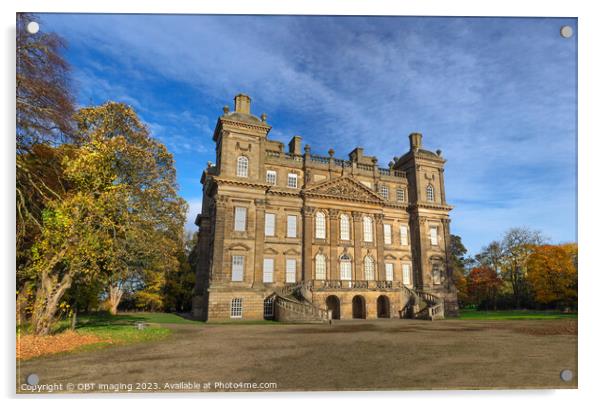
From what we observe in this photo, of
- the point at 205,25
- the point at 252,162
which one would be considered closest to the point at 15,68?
the point at 205,25

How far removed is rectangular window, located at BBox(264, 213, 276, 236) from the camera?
28.2 meters

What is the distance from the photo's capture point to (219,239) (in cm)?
2583

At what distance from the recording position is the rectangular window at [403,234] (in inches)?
1305

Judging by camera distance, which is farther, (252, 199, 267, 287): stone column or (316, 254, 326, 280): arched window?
(316, 254, 326, 280): arched window

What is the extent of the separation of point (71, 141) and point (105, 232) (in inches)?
134

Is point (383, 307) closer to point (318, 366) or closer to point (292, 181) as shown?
point (292, 181)

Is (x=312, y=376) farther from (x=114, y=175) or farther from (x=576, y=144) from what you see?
(x=114, y=175)

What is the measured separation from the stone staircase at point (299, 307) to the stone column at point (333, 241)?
142 inches

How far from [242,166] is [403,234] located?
1692cm

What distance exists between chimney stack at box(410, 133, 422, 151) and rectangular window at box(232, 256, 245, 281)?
2046cm

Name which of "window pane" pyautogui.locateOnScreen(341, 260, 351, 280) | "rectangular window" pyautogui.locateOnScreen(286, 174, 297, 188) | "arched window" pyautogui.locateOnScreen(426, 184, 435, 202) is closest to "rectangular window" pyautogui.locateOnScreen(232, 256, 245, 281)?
"rectangular window" pyautogui.locateOnScreen(286, 174, 297, 188)

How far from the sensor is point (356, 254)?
30.4m

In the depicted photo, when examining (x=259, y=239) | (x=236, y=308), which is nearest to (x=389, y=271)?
(x=259, y=239)

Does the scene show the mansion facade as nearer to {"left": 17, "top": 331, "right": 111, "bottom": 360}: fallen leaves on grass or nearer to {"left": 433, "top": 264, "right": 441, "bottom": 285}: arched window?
{"left": 433, "top": 264, "right": 441, "bottom": 285}: arched window
